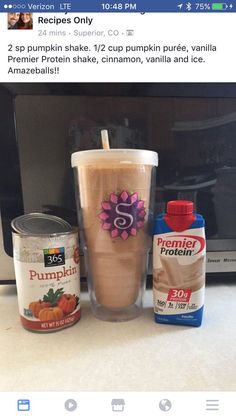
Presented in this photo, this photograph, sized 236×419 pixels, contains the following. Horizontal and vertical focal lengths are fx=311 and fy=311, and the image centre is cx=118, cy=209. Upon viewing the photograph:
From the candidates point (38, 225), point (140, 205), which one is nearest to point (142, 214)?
point (140, 205)

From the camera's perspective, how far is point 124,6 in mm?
402

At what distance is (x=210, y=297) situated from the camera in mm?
465

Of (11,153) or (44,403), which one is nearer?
(44,403)

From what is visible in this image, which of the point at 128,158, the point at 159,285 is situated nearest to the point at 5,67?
the point at 128,158

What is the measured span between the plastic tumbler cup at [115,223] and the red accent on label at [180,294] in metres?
0.06

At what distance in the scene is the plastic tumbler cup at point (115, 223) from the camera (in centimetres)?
37

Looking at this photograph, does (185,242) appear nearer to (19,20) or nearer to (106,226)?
(106,226)

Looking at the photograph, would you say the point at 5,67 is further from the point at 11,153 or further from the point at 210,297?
the point at 210,297

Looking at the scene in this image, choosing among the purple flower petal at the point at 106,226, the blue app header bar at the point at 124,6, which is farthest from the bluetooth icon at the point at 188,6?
the purple flower petal at the point at 106,226

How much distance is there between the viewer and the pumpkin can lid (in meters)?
0.36

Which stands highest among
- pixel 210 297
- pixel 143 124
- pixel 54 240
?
pixel 143 124

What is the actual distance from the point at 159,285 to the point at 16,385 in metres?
0.18

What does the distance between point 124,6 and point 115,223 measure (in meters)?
0.28

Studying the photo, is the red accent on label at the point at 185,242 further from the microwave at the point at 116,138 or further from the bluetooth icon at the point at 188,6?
the bluetooth icon at the point at 188,6
